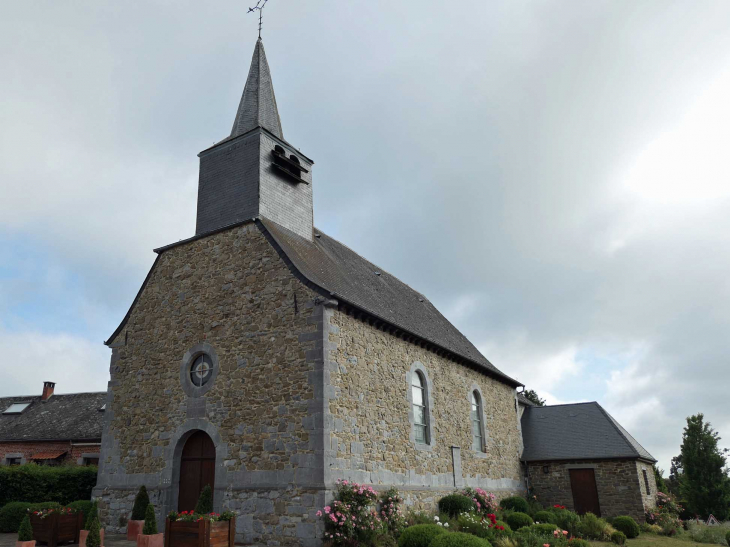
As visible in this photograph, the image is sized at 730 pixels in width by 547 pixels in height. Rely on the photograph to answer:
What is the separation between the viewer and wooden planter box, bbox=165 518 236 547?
28.5 feet

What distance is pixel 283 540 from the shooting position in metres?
10.3

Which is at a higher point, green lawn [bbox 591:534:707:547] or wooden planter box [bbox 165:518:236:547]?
wooden planter box [bbox 165:518:236:547]

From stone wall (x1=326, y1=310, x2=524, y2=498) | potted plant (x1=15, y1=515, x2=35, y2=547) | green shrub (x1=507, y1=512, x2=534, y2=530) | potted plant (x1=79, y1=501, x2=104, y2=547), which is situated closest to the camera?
→ potted plant (x1=15, y1=515, x2=35, y2=547)

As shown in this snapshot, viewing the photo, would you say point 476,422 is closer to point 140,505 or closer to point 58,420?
point 140,505

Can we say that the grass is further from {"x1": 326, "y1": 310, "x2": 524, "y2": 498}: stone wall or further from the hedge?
the hedge

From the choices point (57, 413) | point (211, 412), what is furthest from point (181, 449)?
point (57, 413)

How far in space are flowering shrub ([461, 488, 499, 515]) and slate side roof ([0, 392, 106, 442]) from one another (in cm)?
1442

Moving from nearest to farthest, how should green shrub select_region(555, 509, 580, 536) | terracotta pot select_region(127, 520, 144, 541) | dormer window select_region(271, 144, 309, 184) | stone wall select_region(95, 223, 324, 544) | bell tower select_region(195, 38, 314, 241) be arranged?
stone wall select_region(95, 223, 324, 544) → terracotta pot select_region(127, 520, 144, 541) → bell tower select_region(195, 38, 314, 241) → green shrub select_region(555, 509, 580, 536) → dormer window select_region(271, 144, 309, 184)

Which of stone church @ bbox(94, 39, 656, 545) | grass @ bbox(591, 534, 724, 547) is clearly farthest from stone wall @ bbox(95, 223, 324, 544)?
grass @ bbox(591, 534, 724, 547)

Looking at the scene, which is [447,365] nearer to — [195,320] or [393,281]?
[393,281]

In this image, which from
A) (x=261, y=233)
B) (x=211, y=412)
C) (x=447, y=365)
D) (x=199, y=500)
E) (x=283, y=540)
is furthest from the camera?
(x=447, y=365)

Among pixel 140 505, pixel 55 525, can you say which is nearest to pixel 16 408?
pixel 140 505

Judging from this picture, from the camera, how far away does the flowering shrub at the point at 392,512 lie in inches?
441

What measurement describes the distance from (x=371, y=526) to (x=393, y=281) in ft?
36.4
